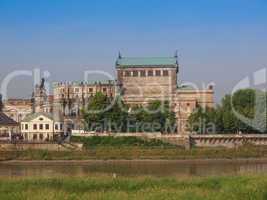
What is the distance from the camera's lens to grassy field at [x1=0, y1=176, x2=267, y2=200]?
22.6 m

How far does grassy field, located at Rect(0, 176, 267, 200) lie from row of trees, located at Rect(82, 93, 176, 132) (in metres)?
44.1

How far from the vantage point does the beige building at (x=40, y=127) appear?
241ft

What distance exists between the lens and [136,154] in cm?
5891

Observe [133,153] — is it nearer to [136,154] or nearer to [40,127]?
[136,154]

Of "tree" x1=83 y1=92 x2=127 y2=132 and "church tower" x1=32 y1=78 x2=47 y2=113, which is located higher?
"church tower" x1=32 y1=78 x2=47 y2=113

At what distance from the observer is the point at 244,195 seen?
22.6 metres

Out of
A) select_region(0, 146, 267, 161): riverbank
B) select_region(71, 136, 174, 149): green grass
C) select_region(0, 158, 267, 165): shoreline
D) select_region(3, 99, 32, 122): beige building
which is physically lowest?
select_region(0, 158, 267, 165): shoreline

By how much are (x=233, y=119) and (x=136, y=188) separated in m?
49.2

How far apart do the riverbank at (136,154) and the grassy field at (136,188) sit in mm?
29026

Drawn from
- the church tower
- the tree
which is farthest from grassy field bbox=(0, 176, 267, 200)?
the church tower

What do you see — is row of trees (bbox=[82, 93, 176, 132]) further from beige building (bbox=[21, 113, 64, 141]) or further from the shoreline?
the shoreline

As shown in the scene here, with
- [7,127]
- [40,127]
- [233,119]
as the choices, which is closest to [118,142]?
[40,127]

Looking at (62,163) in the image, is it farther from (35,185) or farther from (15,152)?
(35,185)

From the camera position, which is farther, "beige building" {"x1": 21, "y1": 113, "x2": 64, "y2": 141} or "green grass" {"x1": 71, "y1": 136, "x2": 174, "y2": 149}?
"beige building" {"x1": 21, "y1": 113, "x2": 64, "y2": 141}
